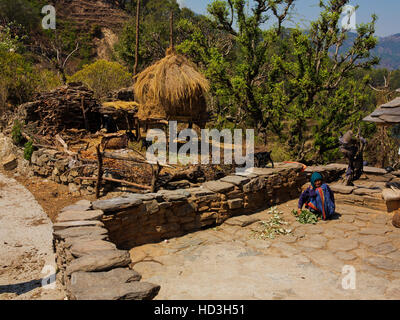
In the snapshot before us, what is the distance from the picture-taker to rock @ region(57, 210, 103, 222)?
4.09m

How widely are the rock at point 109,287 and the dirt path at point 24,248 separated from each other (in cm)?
107

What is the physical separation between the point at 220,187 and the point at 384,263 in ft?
8.86

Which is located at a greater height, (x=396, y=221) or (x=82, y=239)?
(x=82, y=239)

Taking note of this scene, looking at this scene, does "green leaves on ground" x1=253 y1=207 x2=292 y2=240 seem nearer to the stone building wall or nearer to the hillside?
the stone building wall

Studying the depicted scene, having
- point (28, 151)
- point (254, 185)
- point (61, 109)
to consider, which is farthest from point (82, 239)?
point (61, 109)

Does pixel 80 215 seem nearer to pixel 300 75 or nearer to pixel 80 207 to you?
pixel 80 207

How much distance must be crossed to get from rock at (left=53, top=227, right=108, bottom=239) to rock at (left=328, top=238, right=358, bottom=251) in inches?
126

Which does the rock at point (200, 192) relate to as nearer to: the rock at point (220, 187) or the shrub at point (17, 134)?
the rock at point (220, 187)

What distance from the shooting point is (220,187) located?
5.65m

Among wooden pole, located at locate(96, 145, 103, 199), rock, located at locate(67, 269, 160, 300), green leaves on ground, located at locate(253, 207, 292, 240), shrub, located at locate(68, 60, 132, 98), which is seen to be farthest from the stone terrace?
shrub, located at locate(68, 60, 132, 98)

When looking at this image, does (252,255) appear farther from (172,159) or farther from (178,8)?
(178,8)

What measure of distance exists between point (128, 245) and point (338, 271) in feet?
9.31

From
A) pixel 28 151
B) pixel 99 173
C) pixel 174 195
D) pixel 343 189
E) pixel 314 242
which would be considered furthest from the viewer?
pixel 28 151
